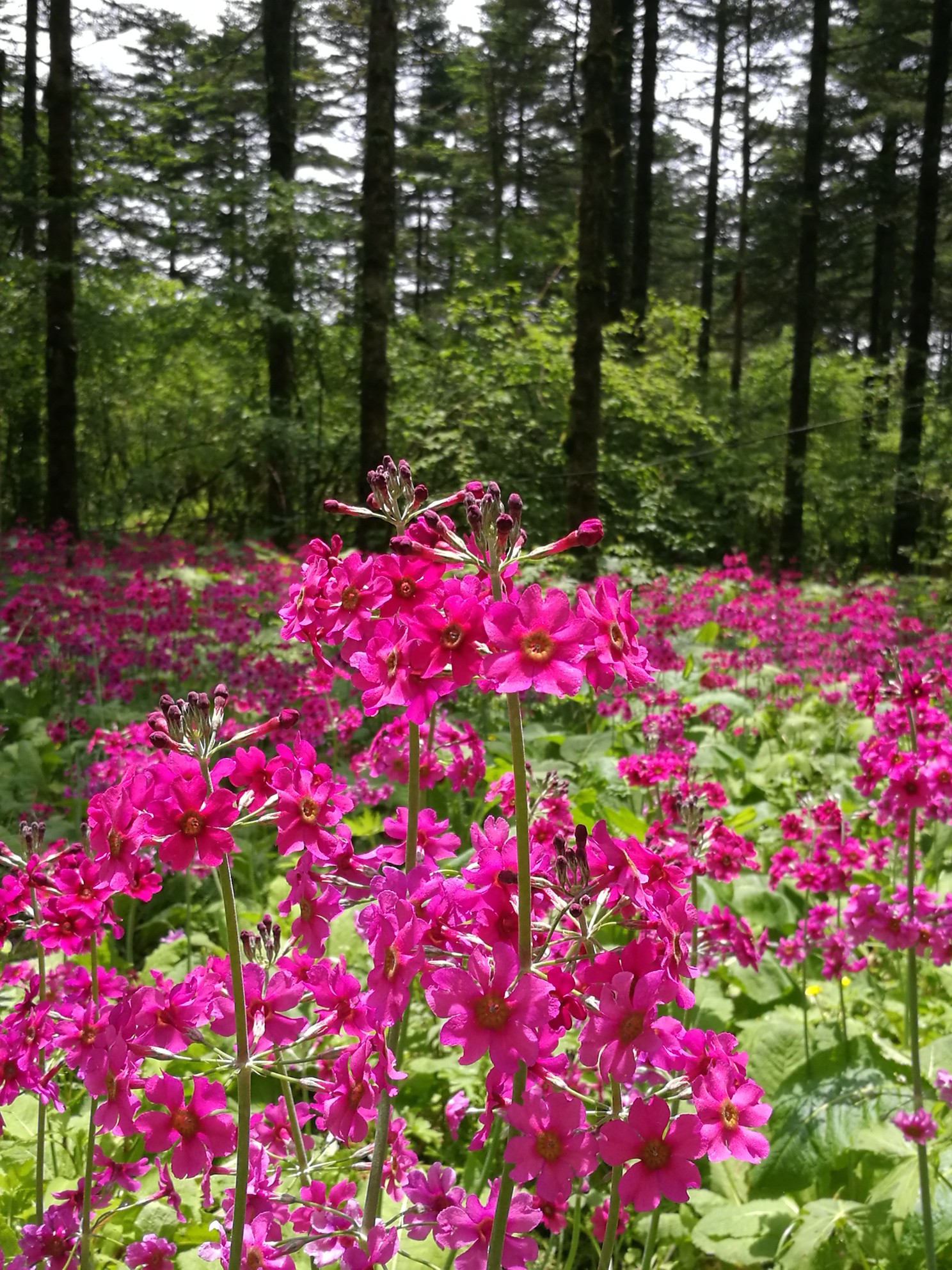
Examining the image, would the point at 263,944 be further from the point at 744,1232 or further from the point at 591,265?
the point at 591,265

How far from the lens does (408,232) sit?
A: 3036 centimetres

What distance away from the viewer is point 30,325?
504 inches

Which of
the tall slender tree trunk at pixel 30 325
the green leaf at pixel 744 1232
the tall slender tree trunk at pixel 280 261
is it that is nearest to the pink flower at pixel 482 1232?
the green leaf at pixel 744 1232

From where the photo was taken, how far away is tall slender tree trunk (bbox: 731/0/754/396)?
21.6 metres

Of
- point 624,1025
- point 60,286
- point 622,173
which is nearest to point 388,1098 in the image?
point 624,1025

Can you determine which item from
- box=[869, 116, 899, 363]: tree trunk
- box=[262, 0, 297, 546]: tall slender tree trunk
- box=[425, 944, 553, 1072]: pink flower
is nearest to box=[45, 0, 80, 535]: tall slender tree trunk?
box=[262, 0, 297, 546]: tall slender tree trunk

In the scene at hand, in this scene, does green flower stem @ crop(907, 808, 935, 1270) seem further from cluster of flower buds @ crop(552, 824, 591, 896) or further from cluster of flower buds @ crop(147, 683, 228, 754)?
cluster of flower buds @ crop(147, 683, 228, 754)

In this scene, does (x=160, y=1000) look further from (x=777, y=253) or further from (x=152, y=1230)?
(x=777, y=253)

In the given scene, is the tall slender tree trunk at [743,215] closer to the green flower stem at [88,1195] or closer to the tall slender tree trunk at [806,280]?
the tall slender tree trunk at [806,280]

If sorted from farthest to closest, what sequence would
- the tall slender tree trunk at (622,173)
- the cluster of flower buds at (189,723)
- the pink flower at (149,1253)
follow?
the tall slender tree trunk at (622,173)
the pink flower at (149,1253)
the cluster of flower buds at (189,723)

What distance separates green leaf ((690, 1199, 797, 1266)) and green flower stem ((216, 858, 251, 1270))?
1.64 m

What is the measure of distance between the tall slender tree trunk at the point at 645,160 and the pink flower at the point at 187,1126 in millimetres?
20315

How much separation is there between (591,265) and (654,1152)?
370 inches

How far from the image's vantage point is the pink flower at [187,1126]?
1149 mm
